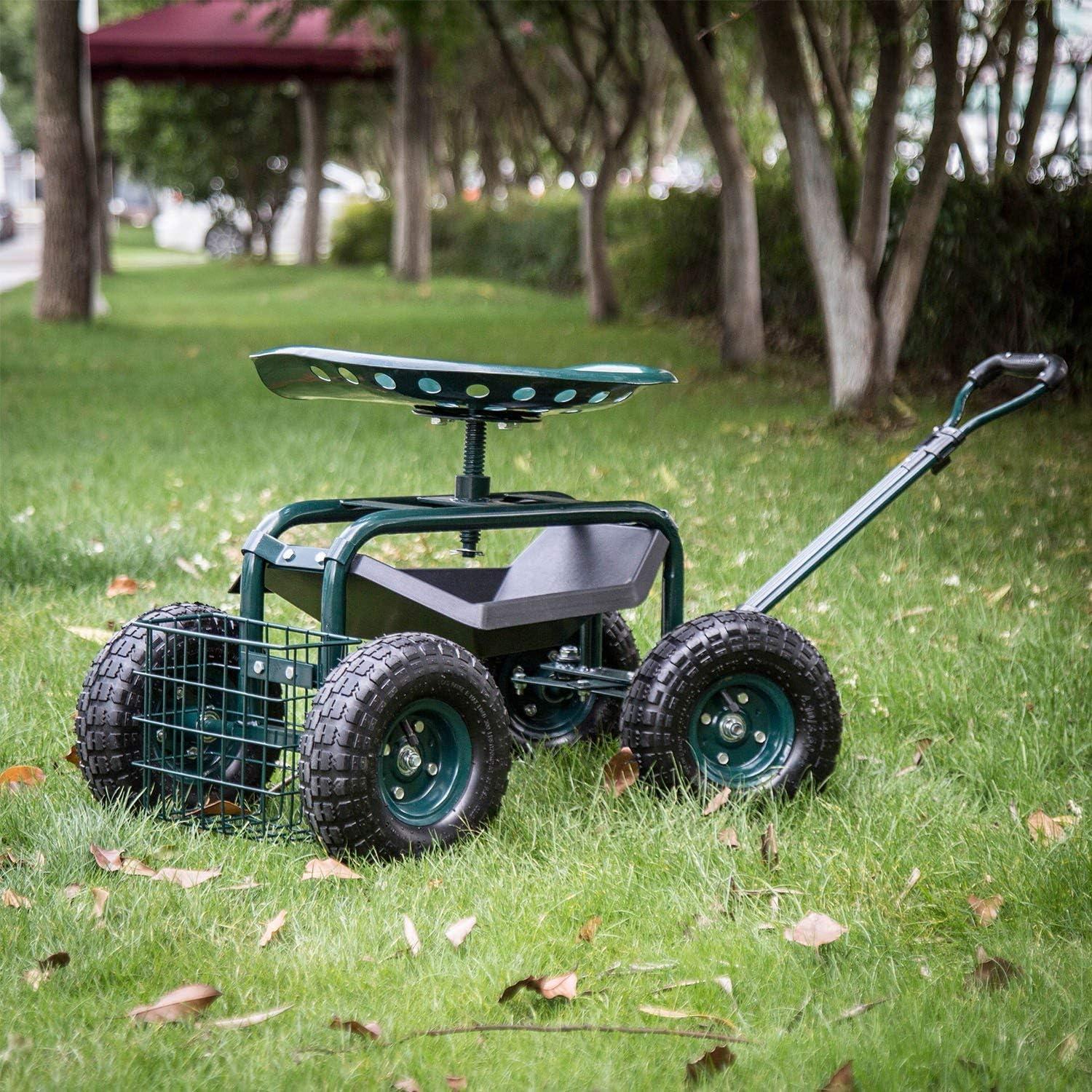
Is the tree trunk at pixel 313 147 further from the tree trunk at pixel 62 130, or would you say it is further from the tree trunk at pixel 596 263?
the tree trunk at pixel 62 130

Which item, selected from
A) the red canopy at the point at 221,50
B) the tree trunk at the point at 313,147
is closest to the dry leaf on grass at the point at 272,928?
→ the red canopy at the point at 221,50

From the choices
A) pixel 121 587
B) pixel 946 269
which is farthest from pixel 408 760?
pixel 946 269

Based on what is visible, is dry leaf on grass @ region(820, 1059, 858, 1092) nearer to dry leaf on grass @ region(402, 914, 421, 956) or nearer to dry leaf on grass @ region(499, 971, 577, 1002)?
dry leaf on grass @ region(499, 971, 577, 1002)

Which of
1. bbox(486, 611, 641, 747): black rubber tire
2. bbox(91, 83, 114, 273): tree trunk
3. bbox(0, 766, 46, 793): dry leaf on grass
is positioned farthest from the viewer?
bbox(91, 83, 114, 273): tree trunk

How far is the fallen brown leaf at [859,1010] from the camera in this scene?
8.04ft

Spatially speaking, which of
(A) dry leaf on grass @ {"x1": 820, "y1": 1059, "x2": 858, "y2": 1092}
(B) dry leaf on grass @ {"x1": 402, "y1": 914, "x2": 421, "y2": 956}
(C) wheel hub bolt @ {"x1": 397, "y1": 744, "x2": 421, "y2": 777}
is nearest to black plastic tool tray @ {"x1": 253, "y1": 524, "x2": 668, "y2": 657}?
(C) wheel hub bolt @ {"x1": 397, "y1": 744, "x2": 421, "y2": 777}

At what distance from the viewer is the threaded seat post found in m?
3.34

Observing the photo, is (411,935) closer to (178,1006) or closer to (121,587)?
(178,1006)

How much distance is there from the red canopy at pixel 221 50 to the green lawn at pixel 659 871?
20.8 meters

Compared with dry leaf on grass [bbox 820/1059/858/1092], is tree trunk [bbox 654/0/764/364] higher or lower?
higher

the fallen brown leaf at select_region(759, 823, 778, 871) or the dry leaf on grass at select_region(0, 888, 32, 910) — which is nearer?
the dry leaf on grass at select_region(0, 888, 32, 910)

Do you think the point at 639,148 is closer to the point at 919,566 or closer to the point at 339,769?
the point at 919,566

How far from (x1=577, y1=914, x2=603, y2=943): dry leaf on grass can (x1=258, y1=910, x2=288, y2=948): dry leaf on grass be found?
56 centimetres

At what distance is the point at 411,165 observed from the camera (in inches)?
964
